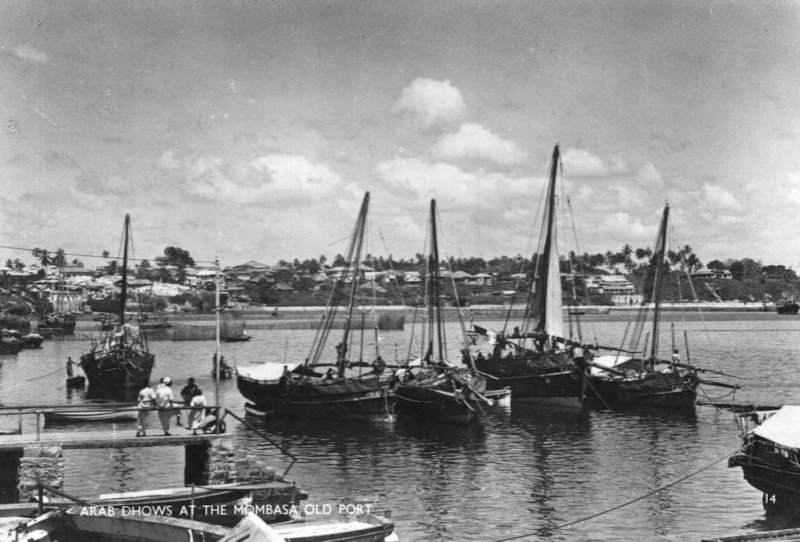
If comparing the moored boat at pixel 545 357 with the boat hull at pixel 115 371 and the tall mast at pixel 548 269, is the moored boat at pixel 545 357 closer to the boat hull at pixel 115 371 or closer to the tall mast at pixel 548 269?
the tall mast at pixel 548 269

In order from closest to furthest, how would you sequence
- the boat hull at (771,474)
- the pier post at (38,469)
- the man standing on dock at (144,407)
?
the pier post at (38,469), the man standing on dock at (144,407), the boat hull at (771,474)

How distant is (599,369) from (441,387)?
1605cm

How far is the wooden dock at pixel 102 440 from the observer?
24.2 metres

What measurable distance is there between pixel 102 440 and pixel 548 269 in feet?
139

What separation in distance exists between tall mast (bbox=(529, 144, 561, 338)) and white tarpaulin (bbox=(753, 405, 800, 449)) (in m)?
34.0

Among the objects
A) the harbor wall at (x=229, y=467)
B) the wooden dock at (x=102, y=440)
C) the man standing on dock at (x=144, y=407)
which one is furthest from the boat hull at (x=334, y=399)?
the wooden dock at (x=102, y=440)

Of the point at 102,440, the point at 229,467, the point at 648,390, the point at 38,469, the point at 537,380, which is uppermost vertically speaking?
the point at 102,440

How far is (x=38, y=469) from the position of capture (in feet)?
74.6

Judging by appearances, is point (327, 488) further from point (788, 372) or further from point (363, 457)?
point (788, 372)

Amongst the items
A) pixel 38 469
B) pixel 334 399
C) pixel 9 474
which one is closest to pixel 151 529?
pixel 38 469

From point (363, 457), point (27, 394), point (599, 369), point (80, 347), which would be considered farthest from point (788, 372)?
point (80, 347)

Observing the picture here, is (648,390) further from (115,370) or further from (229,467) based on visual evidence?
(115,370)

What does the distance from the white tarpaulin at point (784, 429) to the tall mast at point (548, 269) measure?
34.0 metres

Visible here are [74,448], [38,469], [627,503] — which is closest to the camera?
[38,469]
